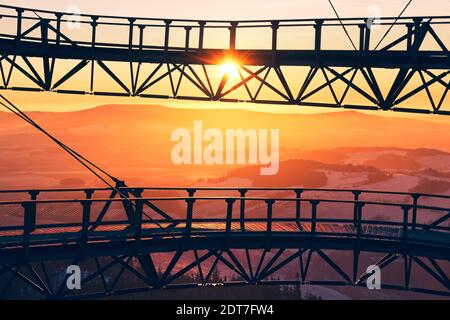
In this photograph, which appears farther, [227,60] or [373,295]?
[373,295]

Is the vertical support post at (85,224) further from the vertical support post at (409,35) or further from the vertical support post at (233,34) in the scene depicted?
the vertical support post at (409,35)

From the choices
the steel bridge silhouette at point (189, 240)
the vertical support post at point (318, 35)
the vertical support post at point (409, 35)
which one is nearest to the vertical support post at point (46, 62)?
the steel bridge silhouette at point (189, 240)

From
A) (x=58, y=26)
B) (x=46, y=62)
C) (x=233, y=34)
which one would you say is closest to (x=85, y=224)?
(x=233, y=34)

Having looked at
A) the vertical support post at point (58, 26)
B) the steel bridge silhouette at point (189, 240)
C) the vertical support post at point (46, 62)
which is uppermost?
the vertical support post at point (58, 26)

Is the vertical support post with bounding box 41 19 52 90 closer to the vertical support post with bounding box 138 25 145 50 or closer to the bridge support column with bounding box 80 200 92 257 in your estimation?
the vertical support post with bounding box 138 25 145 50

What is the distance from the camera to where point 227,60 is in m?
24.9

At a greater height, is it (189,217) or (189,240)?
(189,217)

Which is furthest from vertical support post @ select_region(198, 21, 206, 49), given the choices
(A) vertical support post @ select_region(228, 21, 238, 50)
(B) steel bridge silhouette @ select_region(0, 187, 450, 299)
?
(B) steel bridge silhouette @ select_region(0, 187, 450, 299)

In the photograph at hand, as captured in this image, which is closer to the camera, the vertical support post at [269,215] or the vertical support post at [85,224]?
the vertical support post at [85,224]

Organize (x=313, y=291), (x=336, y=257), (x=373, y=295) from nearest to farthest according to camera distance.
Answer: (x=313, y=291), (x=373, y=295), (x=336, y=257)

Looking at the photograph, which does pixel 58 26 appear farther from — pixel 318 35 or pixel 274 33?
pixel 318 35
